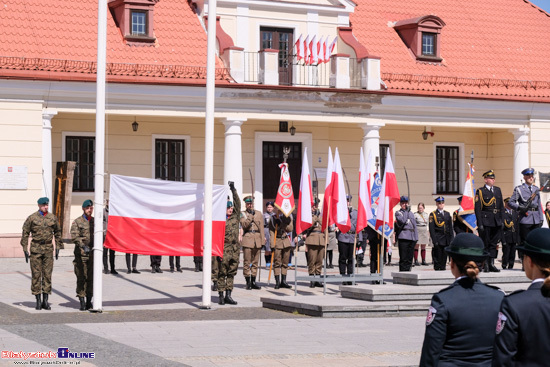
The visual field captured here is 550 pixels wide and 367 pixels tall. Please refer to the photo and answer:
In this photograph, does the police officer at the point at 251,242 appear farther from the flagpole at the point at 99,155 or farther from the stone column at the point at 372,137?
the stone column at the point at 372,137

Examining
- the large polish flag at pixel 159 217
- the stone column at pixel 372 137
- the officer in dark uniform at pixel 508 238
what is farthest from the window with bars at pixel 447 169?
the large polish flag at pixel 159 217

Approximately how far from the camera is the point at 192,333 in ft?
42.4

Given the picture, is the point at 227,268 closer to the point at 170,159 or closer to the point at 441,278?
the point at 441,278

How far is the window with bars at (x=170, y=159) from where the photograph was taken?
2998 cm

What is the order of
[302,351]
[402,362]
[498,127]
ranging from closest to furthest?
[402,362], [302,351], [498,127]

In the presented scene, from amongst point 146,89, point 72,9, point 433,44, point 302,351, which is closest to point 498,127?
point 433,44

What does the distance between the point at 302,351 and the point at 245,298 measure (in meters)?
6.07

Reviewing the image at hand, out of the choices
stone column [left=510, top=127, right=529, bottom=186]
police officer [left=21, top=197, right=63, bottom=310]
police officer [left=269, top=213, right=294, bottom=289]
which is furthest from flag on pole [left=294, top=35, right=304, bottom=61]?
police officer [left=21, top=197, right=63, bottom=310]

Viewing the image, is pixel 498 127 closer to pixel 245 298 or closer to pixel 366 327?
pixel 245 298

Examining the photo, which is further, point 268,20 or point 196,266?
point 268,20

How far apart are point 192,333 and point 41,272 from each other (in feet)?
12.7

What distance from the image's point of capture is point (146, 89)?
1086 inches

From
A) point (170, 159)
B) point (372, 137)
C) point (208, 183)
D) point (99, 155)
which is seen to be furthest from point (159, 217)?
point (372, 137)

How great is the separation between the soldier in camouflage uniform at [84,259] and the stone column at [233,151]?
1304 cm
